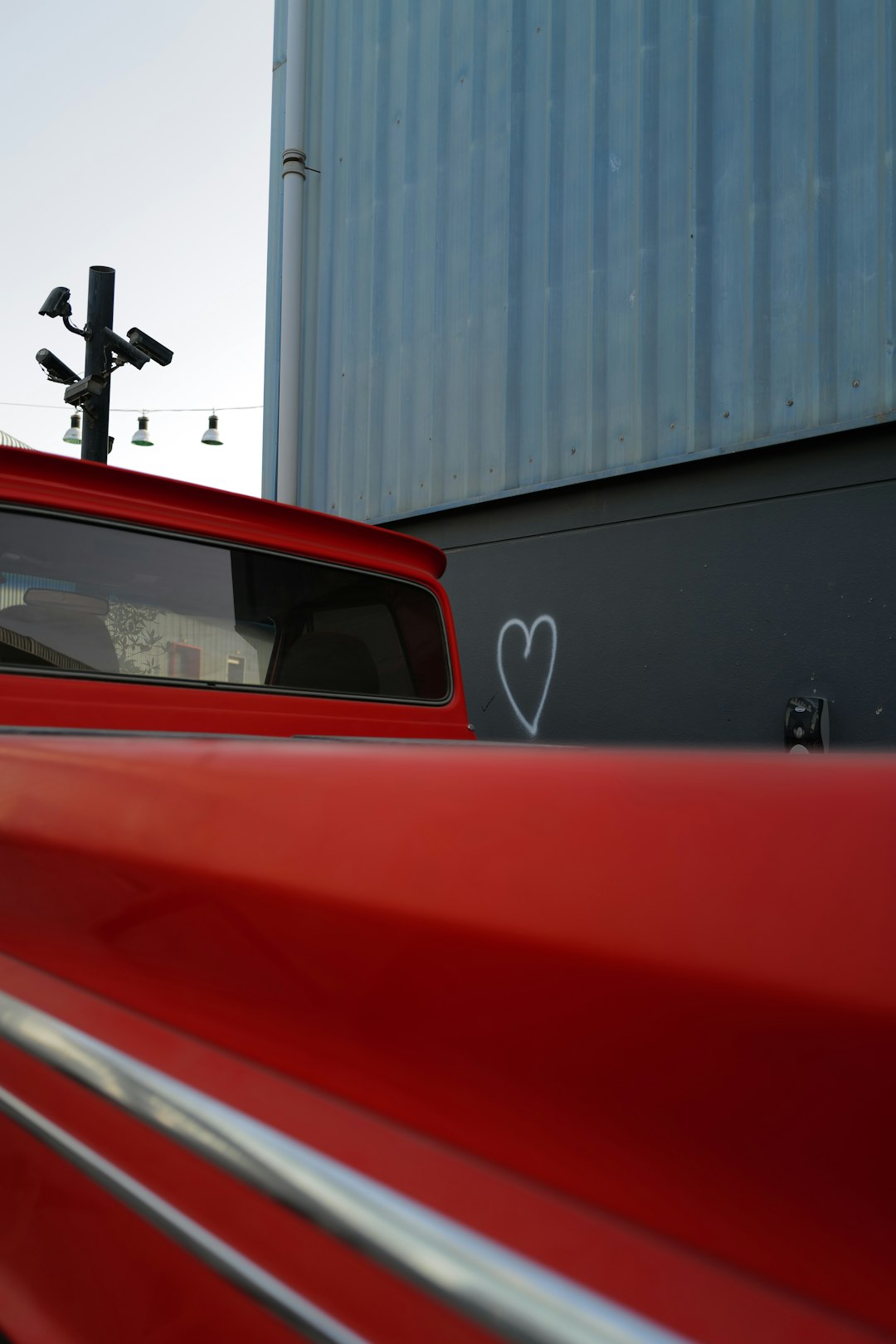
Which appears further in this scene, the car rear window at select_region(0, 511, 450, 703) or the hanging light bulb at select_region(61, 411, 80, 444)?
the hanging light bulb at select_region(61, 411, 80, 444)

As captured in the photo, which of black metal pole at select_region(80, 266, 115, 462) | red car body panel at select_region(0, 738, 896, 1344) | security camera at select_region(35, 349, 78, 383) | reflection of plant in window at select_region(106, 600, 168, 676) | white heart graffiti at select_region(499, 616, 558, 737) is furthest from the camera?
security camera at select_region(35, 349, 78, 383)

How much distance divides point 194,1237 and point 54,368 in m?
8.36

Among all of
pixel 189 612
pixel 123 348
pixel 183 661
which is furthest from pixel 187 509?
pixel 123 348

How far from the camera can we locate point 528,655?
5363 millimetres

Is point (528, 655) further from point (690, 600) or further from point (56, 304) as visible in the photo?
point (56, 304)

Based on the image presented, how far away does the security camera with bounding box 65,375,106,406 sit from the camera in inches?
292

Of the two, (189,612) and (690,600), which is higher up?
(690,600)

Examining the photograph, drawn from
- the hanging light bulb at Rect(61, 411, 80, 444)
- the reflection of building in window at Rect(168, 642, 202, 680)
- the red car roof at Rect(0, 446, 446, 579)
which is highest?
the hanging light bulb at Rect(61, 411, 80, 444)

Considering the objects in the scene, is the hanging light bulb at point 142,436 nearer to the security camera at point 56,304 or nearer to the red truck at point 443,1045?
the security camera at point 56,304

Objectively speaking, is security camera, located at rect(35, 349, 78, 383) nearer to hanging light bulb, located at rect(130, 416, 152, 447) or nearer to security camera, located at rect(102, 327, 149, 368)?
security camera, located at rect(102, 327, 149, 368)

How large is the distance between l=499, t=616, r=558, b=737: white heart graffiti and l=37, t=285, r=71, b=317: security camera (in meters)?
4.57

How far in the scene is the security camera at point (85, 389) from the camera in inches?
292

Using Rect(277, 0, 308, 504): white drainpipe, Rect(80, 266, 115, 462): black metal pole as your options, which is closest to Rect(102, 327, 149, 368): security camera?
Rect(80, 266, 115, 462): black metal pole

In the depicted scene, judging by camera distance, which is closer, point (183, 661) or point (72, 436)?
point (183, 661)
